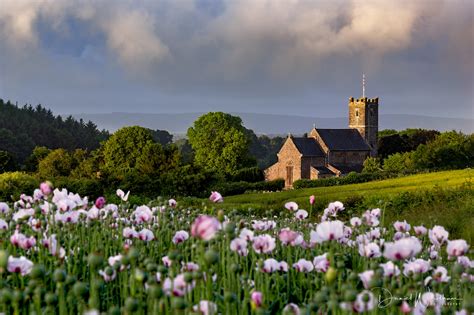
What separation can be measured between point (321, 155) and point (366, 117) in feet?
39.6

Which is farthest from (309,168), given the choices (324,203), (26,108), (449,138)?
(26,108)

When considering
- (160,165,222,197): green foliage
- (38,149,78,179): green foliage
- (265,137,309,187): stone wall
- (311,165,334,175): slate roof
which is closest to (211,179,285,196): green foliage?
(160,165,222,197): green foliage

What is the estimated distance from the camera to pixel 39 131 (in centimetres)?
7344

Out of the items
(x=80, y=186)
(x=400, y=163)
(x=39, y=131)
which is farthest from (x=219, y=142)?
(x=80, y=186)

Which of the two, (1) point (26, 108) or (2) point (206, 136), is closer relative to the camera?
(2) point (206, 136)

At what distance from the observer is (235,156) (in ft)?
175

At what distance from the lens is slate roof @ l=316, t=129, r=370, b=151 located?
59.9 meters

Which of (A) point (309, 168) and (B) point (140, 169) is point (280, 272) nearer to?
(B) point (140, 169)

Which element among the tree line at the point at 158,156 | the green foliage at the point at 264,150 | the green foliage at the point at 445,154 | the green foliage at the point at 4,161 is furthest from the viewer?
the green foliage at the point at 264,150

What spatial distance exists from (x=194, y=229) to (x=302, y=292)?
198cm

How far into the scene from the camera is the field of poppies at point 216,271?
101 inches

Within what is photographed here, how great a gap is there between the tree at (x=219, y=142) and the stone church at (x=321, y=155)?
4.72 meters

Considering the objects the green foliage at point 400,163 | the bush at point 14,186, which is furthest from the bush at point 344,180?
the bush at point 14,186

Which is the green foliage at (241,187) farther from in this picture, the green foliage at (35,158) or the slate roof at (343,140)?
the green foliage at (35,158)
